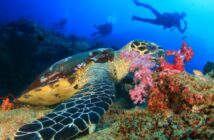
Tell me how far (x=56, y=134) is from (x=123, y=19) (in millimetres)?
80916

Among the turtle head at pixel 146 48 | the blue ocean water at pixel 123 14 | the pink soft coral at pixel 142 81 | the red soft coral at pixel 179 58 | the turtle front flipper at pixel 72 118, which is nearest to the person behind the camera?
the turtle front flipper at pixel 72 118

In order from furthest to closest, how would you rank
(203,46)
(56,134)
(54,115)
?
(203,46) → (54,115) → (56,134)

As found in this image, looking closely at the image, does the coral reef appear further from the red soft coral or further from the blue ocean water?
the blue ocean water

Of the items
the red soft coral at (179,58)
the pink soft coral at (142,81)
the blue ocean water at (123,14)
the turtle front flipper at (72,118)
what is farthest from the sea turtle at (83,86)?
the blue ocean water at (123,14)

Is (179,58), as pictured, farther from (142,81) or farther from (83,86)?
(83,86)

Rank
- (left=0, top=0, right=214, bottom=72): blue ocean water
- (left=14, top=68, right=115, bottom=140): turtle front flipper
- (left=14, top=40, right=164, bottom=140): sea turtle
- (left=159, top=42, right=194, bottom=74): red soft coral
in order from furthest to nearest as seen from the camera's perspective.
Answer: (left=0, top=0, right=214, bottom=72): blue ocean water → (left=159, top=42, right=194, bottom=74): red soft coral → (left=14, top=40, right=164, bottom=140): sea turtle → (left=14, top=68, right=115, bottom=140): turtle front flipper

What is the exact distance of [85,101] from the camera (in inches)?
104

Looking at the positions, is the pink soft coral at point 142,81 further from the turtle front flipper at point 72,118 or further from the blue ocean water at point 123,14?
the blue ocean water at point 123,14

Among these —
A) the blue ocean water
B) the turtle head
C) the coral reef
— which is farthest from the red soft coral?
the blue ocean water

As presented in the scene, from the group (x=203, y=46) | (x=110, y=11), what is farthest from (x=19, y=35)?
(x=110, y=11)

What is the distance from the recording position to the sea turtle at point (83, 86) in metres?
2.26

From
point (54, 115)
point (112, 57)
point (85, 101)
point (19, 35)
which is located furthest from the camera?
point (19, 35)

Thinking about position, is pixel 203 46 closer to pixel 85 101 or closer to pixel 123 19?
pixel 123 19

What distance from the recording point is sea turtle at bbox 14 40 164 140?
2262 mm
